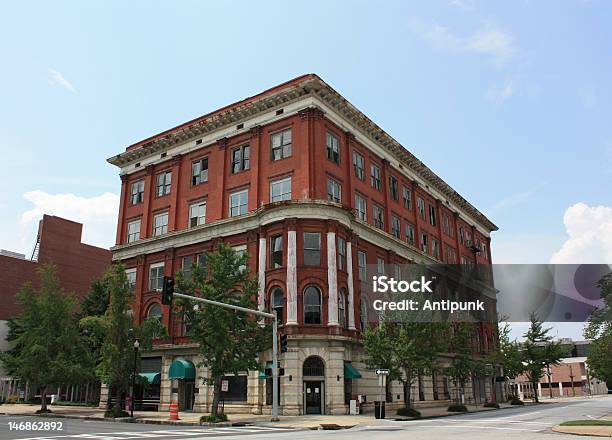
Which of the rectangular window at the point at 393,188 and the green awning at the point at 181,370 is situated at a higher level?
the rectangular window at the point at 393,188

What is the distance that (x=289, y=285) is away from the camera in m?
40.1

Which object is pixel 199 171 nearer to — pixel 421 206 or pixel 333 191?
pixel 333 191

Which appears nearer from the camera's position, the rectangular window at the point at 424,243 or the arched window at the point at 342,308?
the arched window at the point at 342,308

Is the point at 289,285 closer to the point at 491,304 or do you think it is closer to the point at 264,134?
the point at 264,134

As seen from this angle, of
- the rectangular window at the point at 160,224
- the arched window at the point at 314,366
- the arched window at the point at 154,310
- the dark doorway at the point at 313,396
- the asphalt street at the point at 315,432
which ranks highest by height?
the rectangular window at the point at 160,224

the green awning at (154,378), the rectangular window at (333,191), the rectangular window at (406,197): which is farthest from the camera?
the rectangular window at (406,197)

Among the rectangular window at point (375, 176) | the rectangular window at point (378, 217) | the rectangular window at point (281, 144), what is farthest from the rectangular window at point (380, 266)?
the rectangular window at point (281, 144)

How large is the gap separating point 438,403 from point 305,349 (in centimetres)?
2297

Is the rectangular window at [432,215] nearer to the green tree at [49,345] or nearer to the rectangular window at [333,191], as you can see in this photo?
the rectangular window at [333,191]

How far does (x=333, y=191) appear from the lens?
4544cm

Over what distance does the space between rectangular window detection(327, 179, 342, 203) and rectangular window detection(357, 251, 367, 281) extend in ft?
16.5

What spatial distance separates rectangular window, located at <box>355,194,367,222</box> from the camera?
4828cm

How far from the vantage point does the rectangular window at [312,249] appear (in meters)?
Answer: 41.2

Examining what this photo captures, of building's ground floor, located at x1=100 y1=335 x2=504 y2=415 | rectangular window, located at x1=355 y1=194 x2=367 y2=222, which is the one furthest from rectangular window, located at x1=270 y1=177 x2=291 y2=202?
building's ground floor, located at x1=100 y1=335 x2=504 y2=415
